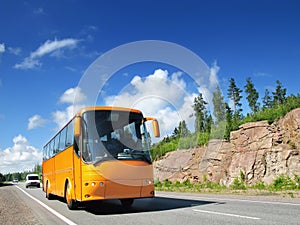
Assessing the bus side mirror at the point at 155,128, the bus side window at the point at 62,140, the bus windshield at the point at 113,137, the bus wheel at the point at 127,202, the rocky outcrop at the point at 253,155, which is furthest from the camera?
the rocky outcrop at the point at 253,155

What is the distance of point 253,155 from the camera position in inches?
1080

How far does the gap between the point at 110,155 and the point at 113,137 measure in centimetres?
66

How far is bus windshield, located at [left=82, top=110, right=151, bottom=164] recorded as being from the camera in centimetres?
1013

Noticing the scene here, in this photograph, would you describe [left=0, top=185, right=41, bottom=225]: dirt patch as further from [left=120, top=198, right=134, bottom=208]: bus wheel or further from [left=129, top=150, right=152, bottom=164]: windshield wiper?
[left=129, top=150, right=152, bottom=164]: windshield wiper

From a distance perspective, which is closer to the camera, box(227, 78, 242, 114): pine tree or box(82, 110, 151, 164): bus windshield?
box(82, 110, 151, 164): bus windshield

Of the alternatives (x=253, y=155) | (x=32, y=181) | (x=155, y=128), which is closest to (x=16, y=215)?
(x=155, y=128)

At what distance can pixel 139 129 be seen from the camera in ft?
36.6

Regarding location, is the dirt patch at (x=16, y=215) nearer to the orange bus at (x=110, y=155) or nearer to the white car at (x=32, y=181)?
the orange bus at (x=110, y=155)

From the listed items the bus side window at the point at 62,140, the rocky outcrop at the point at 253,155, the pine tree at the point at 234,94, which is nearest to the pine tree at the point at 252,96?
the pine tree at the point at 234,94

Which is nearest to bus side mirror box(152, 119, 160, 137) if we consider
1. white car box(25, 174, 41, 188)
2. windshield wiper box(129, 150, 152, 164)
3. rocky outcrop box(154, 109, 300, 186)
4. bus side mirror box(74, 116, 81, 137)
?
windshield wiper box(129, 150, 152, 164)

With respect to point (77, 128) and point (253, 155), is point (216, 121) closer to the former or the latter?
point (253, 155)

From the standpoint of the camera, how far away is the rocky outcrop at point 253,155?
82.0 feet

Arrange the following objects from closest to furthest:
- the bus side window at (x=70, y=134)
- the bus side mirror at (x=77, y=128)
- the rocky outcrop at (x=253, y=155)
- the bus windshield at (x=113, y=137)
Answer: the bus windshield at (x=113, y=137)
the bus side mirror at (x=77, y=128)
the bus side window at (x=70, y=134)
the rocky outcrop at (x=253, y=155)

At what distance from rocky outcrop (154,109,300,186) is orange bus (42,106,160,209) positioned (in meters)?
16.8
